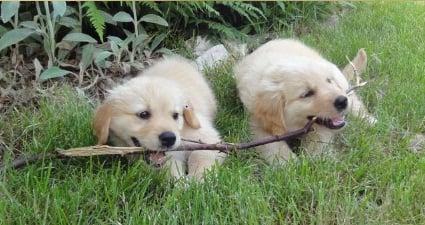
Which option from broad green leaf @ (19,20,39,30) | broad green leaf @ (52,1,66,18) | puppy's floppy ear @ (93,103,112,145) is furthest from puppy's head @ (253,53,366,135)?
broad green leaf @ (19,20,39,30)

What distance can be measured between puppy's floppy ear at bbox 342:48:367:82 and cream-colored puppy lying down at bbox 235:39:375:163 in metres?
0.44

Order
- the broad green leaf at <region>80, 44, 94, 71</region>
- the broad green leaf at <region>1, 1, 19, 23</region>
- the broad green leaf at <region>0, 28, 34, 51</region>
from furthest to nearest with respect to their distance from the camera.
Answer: the broad green leaf at <region>80, 44, 94, 71</region>
the broad green leaf at <region>0, 28, 34, 51</region>
the broad green leaf at <region>1, 1, 19, 23</region>

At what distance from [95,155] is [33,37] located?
1625mm

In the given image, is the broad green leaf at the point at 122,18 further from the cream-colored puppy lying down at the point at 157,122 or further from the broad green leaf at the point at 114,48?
the cream-colored puppy lying down at the point at 157,122

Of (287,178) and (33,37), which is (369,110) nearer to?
(287,178)

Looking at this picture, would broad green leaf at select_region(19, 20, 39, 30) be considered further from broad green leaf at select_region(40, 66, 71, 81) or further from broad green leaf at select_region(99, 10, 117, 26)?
broad green leaf at select_region(99, 10, 117, 26)

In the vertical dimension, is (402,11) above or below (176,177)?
below

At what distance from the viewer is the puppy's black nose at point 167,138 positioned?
3.03 m

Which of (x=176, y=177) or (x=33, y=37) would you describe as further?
(x=33, y=37)

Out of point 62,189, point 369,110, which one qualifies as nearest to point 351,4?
point 369,110

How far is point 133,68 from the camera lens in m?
4.55

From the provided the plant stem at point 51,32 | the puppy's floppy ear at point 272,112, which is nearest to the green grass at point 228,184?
the puppy's floppy ear at point 272,112

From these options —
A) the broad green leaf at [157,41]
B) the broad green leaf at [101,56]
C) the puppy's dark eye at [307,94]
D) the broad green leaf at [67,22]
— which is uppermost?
the broad green leaf at [67,22]

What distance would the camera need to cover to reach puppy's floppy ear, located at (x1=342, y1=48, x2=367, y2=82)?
13.9 feet
